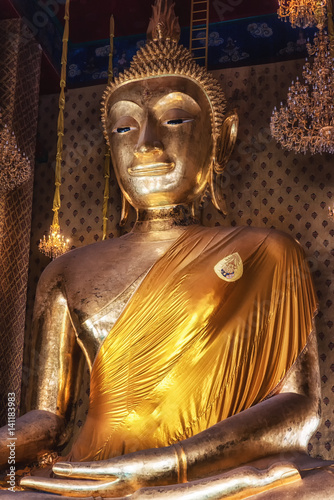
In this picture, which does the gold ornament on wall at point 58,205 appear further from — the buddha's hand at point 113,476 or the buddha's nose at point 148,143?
the buddha's hand at point 113,476

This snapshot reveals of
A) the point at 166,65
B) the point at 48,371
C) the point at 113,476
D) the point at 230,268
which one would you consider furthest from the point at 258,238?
the point at 113,476

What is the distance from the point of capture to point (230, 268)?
10.2ft

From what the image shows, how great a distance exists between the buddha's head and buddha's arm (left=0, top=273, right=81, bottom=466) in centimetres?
65

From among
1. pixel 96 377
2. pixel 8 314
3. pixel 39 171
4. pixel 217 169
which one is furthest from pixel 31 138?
pixel 96 377

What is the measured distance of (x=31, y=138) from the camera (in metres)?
4.50

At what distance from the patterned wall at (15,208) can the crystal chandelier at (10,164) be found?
0.47 ft

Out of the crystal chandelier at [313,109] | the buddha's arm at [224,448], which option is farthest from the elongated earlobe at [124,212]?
the buddha's arm at [224,448]

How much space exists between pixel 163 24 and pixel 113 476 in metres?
2.36

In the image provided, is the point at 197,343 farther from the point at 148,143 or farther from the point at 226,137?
the point at 226,137

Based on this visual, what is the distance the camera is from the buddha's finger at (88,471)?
2420 mm

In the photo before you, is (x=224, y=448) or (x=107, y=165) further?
(x=107, y=165)

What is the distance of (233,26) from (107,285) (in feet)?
7.06

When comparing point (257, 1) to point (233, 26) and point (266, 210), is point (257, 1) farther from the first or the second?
point (266, 210)

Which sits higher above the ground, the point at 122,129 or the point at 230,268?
the point at 122,129
